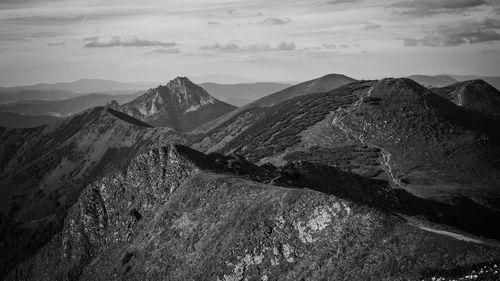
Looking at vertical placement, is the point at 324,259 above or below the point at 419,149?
above

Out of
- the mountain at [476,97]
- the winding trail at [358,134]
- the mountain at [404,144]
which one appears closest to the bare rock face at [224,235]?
the winding trail at [358,134]

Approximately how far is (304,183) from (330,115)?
76538 mm

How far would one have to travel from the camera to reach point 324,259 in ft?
138

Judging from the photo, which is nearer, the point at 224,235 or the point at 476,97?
the point at 224,235

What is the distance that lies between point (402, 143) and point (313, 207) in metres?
72.9

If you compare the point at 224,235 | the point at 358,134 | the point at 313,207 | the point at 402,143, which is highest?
the point at 313,207

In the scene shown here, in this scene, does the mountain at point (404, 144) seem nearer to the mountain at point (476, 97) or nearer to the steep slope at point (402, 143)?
the steep slope at point (402, 143)

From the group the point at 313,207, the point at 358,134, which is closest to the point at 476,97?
the point at 358,134

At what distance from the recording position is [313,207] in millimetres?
46938

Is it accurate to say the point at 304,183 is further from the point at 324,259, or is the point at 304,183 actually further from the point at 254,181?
the point at 324,259

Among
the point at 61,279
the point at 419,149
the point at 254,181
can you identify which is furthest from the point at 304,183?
the point at 419,149

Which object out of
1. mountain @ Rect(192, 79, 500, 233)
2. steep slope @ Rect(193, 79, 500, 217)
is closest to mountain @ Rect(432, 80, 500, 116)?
mountain @ Rect(192, 79, 500, 233)

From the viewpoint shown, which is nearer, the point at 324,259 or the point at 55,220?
the point at 324,259

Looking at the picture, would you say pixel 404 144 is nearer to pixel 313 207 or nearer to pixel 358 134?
pixel 358 134
